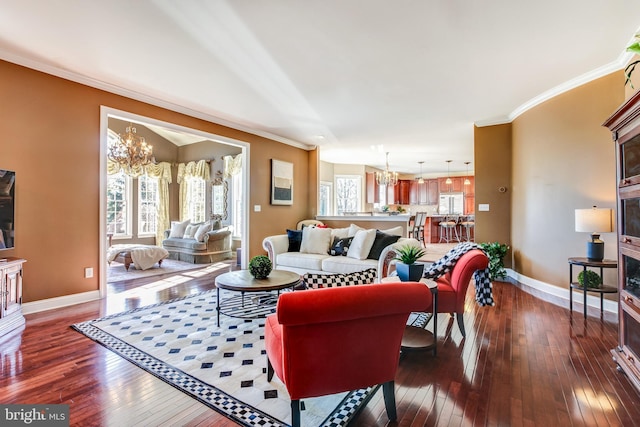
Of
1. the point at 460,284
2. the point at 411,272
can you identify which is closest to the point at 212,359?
the point at 411,272

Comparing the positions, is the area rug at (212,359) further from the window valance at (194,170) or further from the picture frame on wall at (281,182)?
the window valance at (194,170)

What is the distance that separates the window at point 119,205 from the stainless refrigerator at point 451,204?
10526mm

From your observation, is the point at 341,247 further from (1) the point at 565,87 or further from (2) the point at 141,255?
(2) the point at 141,255

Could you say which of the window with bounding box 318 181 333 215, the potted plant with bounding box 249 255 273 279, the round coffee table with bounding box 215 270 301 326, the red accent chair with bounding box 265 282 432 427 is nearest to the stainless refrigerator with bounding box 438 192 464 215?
the window with bounding box 318 181 333 215

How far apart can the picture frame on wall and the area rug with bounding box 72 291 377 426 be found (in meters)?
3.13

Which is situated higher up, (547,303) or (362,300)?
(362,300)

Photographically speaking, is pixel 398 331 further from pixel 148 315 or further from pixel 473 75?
pixel 473 75

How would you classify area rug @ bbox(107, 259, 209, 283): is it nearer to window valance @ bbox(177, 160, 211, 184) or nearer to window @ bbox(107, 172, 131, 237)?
window @ bbox(107, 172, 131, 237)

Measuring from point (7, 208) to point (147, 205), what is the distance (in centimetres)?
579

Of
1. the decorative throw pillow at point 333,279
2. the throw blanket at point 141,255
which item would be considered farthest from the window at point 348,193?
the decorative throw pillow at point 333,279

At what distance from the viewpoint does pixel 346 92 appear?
4.12m

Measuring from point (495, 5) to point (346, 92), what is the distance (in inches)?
79.8

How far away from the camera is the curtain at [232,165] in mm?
7949

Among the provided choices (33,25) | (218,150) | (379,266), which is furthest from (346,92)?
(218,150)
